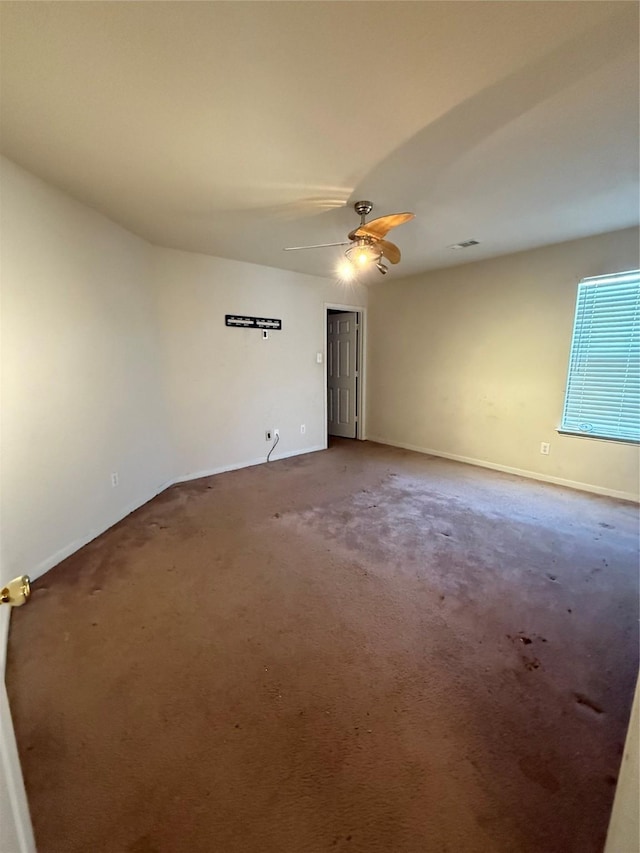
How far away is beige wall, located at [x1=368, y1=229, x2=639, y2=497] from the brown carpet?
3.78 ft

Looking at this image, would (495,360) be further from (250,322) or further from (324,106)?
(324,106)

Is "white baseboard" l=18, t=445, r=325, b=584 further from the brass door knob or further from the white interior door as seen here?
the white interior door

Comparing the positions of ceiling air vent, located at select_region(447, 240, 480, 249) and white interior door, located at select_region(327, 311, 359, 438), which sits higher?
ceiling air vent, located at select_region(447, 240, 480, 249)

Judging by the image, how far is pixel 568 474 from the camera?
378 centimetres

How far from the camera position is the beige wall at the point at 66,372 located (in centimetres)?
207

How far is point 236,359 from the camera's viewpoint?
13.7ft

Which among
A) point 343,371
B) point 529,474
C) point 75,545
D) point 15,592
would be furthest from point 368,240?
point 343,371

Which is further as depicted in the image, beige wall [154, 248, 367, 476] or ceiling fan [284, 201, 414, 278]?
beige wall [154, 248, 367, 476]

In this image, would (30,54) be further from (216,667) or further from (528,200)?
(528,200)

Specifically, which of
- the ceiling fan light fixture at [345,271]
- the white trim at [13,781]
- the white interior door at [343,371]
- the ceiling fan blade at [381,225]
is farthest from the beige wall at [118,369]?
the ceiling fan blade at [381,225]

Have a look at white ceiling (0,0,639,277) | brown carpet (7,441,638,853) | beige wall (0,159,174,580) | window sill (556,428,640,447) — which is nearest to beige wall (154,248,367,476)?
beige wall (0,159,174,580)

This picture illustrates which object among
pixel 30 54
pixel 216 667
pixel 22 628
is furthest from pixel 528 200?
pixel 22 628

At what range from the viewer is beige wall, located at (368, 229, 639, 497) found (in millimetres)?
3553

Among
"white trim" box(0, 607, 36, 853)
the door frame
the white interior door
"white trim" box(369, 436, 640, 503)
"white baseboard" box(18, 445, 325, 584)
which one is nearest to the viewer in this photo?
"white trim" box(0, 607, 36, 853)
